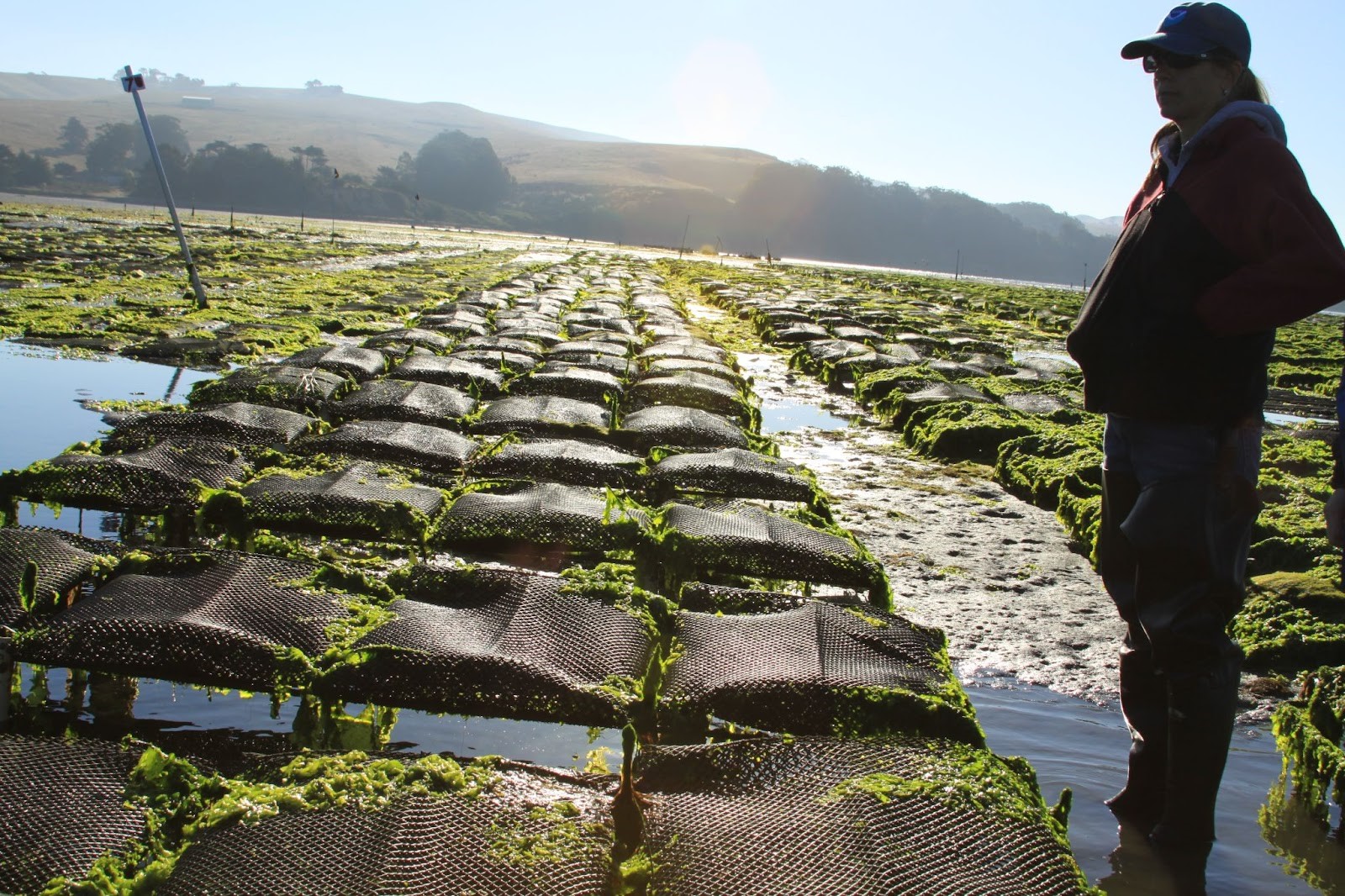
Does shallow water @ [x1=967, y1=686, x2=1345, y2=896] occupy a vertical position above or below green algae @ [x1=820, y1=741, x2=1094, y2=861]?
below

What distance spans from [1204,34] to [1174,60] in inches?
2.9

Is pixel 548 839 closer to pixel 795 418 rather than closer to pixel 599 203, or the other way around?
pixel 795 418

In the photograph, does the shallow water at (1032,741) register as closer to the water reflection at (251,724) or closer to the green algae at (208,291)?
the water reflection at (251,724)

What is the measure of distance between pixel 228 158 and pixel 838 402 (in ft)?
335

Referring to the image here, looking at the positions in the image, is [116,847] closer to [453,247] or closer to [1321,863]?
[1321,863]

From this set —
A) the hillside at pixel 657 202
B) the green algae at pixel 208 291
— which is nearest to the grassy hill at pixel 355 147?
the hillside at pixel 657 202

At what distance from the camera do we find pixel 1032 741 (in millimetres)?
2812

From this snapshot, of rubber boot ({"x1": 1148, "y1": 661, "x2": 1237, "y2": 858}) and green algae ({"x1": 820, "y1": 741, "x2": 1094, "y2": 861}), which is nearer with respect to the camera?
green algae ({"x1": 820, "y1": 741, "x2": 1094, "y2": 861})

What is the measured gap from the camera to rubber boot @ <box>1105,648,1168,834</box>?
7.73ft

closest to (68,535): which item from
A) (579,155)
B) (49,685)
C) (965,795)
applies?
(49,685)

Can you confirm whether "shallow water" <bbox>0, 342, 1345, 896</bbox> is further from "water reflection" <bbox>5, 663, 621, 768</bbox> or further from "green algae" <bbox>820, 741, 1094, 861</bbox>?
"green algae" <bbox>820, 741, 1094, 861</bbox>

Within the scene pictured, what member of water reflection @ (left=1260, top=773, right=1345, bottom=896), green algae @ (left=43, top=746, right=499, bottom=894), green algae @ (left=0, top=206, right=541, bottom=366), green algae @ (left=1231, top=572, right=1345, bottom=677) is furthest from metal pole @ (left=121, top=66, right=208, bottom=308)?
water reflection @ (left=1260, top=773, right=1345, bottom=896)

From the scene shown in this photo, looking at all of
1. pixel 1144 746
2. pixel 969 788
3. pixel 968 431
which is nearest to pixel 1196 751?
pixel 1144 746

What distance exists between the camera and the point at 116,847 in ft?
5.43
